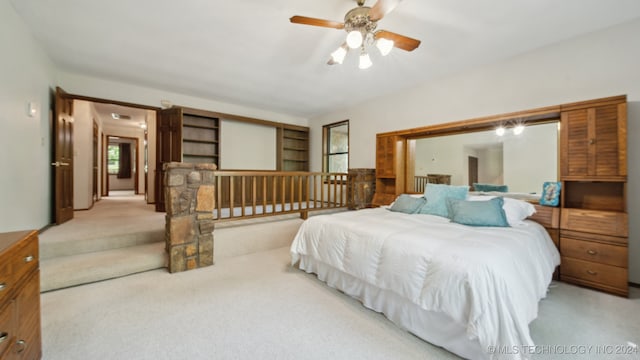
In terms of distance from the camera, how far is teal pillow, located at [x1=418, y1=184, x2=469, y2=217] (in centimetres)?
300

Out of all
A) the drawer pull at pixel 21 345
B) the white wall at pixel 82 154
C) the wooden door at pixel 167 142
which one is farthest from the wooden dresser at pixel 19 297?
the white wall at pixel 82 154

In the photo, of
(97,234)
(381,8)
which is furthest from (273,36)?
(97,234)

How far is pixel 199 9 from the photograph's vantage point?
233 cm

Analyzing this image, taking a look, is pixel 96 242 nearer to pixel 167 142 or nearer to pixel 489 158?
pixel 167 142

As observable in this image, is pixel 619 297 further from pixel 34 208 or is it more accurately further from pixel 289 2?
pixel 34 208

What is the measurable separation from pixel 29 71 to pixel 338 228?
151 inches

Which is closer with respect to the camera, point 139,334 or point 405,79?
point 139,334

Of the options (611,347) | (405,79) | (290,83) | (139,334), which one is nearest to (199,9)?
(290,83)

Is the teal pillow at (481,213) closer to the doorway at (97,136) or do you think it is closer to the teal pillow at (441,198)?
the teal pillow at (441,198)

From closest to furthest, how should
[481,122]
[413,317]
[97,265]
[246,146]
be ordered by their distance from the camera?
[413,317]
[97,265]
[481,122]
[246,146]

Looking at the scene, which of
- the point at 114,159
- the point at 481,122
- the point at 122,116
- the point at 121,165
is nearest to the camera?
the point at 481,122

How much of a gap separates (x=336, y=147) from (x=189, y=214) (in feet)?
12.9

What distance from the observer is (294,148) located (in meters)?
6.55

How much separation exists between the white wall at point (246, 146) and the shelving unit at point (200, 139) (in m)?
0.16
